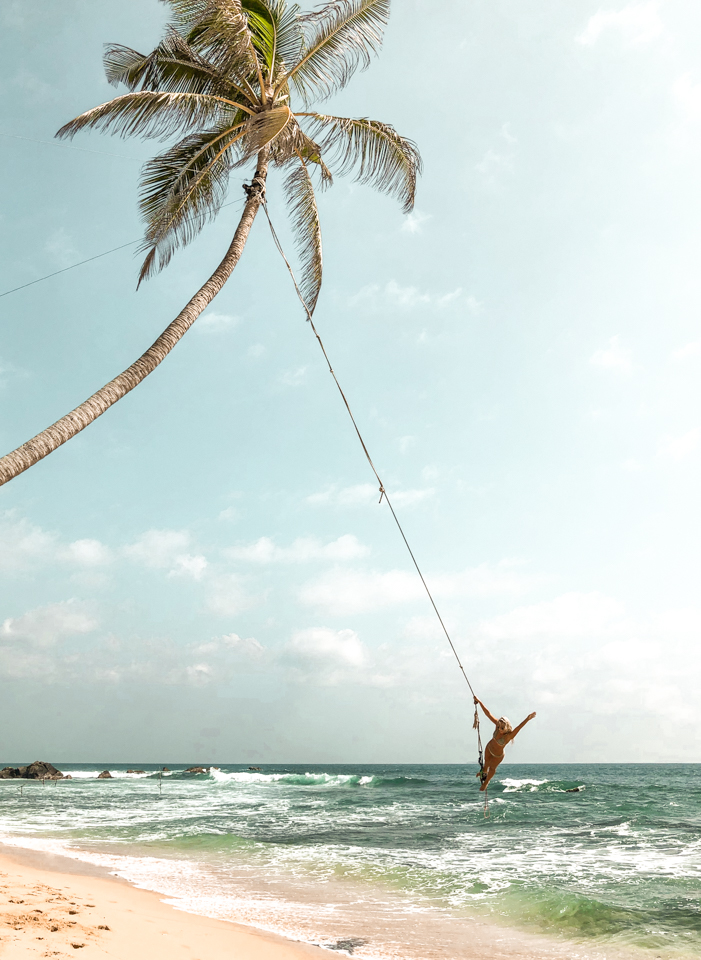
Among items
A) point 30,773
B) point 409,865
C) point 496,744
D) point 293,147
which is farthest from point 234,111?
point 30,773

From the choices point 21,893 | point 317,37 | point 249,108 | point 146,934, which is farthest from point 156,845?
point 317,37

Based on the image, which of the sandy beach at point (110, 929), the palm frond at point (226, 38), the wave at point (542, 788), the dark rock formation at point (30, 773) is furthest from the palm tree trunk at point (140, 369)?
the dark rock formation at point (30, 773)

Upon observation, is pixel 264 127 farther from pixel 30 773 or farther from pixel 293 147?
pixel 30 773

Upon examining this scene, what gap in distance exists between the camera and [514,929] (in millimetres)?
8180

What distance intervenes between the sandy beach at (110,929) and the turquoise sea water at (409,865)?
2.12 ft

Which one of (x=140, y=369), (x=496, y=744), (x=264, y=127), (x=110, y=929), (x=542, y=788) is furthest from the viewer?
(x=542, y=788)

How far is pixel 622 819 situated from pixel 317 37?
22110mm

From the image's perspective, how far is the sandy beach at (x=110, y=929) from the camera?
19.0ft

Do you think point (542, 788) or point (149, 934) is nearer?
point (149, 934)

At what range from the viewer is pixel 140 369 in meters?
5.83

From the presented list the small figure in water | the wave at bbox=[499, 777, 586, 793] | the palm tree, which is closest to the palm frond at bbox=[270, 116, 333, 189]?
the palm tree

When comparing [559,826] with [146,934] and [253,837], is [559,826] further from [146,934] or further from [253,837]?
[146,934]

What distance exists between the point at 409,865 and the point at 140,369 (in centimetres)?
1105

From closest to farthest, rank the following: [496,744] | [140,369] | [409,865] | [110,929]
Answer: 1. [140,369]
2. [110,929]
3. [496,744]
4. [409,865]
